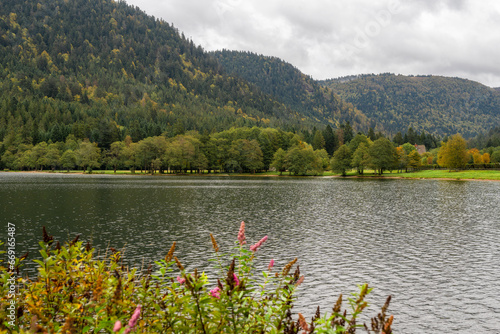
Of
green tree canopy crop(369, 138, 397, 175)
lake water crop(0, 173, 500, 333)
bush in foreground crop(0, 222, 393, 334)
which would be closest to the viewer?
bush in foreground crop(0, 222, 393, 334)

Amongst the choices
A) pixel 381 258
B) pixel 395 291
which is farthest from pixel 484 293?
pixel 381 258

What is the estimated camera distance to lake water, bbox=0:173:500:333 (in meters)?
20.7

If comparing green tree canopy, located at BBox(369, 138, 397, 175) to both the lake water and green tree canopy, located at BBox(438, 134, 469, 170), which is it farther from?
the lake water

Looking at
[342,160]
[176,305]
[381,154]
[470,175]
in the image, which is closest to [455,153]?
[470,175]

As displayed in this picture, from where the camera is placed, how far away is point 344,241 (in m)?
36.1

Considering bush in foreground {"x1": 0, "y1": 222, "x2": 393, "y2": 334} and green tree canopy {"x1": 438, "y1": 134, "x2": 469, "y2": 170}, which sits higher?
green tree canopy {"x1": 438, "y1": 134, "x2": 469, "y2": 170}

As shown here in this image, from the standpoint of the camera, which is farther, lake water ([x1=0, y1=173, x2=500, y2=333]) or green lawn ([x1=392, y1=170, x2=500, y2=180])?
green lawn ([x1=392, y1=170, x2=500, y2=180])

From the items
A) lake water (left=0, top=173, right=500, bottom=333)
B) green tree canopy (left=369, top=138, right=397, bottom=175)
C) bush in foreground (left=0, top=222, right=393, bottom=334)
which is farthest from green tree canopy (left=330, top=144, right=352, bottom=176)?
bush in foreground (left=0, top=222, right=393, bottom=334)

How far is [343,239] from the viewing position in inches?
1455

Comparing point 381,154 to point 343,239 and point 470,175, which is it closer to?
point 470,175

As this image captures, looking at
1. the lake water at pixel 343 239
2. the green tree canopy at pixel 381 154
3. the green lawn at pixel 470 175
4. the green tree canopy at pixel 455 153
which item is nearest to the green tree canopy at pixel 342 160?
the green tree canopy at pixel 381 154

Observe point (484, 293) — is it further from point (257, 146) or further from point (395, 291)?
point (257, 146)

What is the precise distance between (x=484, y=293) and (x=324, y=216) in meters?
30.6

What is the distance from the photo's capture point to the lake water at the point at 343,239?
20734 mm
